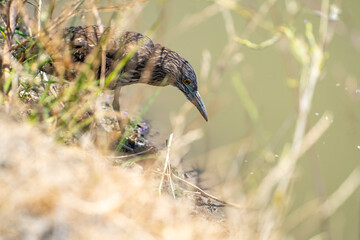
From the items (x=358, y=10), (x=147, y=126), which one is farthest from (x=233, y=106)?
(x=358, y=10)

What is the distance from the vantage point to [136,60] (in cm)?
530

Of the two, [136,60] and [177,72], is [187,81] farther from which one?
[136,60]

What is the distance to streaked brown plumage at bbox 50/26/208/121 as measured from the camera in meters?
4.86

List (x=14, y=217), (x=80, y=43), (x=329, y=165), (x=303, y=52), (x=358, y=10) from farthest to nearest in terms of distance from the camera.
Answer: (x=358, y=10)
(x=329, y=165)
(x=80, y=43)
(x=303, y=52)
(x=14, y=217)

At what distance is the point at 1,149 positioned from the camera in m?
2.23

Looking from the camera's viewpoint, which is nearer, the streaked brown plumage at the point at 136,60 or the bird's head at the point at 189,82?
the streaked brown plumage at the point at 136,60

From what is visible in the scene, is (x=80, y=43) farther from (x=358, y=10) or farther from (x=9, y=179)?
(x=358, y=10)

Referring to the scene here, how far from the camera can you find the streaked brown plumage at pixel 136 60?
4.86 m

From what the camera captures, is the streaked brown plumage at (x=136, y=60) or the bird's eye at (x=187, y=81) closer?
the streaked brown plumage at (x=136, y=60)

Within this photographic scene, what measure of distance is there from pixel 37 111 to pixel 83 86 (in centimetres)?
35

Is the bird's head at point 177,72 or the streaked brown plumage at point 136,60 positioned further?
the bird's head at point 177,72

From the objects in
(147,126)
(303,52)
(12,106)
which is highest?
(303,52)

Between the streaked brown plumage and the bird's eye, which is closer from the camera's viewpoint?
the streaked brown plumage

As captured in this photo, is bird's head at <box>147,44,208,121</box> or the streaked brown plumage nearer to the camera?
the streaked brown plumage
